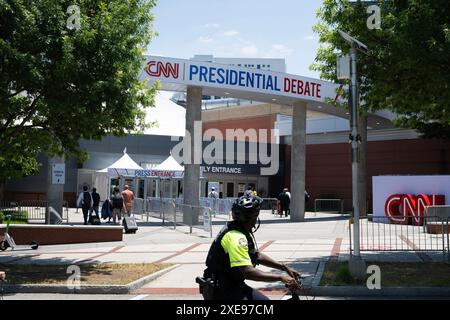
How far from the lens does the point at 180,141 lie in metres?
43.6

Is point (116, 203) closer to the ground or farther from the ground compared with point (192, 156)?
closer to the ground

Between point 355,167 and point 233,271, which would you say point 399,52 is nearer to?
point 355,167

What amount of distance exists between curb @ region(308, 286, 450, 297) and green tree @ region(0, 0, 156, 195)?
584cm

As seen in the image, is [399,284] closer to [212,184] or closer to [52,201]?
[52,201]

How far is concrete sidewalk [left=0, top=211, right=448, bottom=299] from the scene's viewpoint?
33.0 feet

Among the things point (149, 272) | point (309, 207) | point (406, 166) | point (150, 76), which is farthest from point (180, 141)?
point (149, 272)

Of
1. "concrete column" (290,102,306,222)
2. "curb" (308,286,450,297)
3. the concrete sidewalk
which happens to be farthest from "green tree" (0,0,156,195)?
"concrete column" (290,102,306,222)

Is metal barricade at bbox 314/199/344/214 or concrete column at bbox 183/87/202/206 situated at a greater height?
concrete column at bbox 183/87/202/206

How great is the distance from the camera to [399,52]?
1159cm

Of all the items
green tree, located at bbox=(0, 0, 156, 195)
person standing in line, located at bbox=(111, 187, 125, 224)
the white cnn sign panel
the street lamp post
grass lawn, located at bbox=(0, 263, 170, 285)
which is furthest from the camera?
the white cnn sign panel

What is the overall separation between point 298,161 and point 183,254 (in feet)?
46.6

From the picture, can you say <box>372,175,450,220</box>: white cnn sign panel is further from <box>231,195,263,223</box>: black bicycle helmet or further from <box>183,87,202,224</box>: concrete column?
<box>231,195,263,223</box>: black bicycle helmet

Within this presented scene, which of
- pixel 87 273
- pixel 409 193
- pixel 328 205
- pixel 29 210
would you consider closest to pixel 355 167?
pixel 87 273

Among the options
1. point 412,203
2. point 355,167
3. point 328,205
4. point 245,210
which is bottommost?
point 328,205
